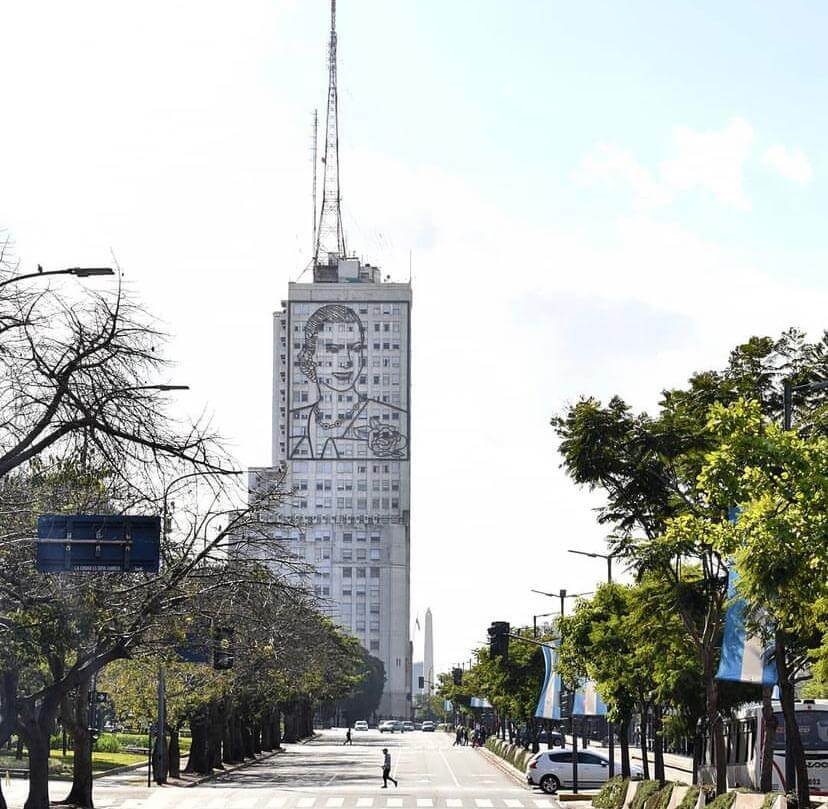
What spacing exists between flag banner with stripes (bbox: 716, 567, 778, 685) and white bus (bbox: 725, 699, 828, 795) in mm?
15903

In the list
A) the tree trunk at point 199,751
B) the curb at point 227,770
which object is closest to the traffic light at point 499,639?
the curb at point 227,770

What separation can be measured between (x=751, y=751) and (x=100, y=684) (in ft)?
115

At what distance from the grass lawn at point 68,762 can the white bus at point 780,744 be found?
32628mm

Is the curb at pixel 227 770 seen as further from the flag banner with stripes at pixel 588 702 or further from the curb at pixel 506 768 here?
the flag banner with stripes at pixel 588 702

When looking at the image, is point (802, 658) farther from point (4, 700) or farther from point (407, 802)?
point (407, 802)

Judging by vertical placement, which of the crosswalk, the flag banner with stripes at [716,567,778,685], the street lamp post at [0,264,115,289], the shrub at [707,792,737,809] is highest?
A: the street lamp post at [0,264,115,289]

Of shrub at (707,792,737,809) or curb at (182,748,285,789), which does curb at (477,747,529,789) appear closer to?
curb at (182,748,285,789)

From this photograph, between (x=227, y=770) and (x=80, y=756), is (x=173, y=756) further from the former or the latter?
(x=80, y=756)

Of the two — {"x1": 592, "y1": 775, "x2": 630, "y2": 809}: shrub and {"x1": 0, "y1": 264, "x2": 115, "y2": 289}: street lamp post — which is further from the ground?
{"x1": 0, "y1": 264, "x2": 115, "y2": 289}: street lamp post

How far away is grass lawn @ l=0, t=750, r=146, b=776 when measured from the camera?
7122 cm

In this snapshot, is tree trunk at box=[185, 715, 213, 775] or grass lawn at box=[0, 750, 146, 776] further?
tree trunk at box=[185, 715, 213, 775]

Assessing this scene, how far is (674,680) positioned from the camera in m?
37.7

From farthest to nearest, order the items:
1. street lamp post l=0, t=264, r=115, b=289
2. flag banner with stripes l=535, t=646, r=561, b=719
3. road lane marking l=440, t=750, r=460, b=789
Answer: road lane marking l=440, t=750, r=460, b=789
flag banner with stripes l=535, t=646, r=561, b=719
street lamp post l=0, t=264, r=115, b=289

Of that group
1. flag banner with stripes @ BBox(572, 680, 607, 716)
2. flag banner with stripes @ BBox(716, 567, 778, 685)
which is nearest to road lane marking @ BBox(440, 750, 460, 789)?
flag banner with stripes @ BBox(572, 680, 607, 716)
